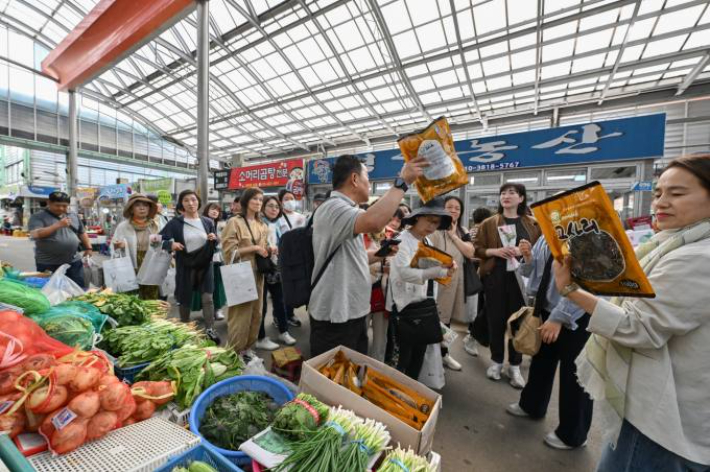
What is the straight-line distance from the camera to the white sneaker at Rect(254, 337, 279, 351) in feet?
11.2

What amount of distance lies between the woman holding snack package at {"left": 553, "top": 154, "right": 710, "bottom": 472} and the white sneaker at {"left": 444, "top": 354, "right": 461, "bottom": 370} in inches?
78.9

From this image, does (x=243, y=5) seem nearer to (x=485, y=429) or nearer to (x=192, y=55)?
(x=192, y=55)

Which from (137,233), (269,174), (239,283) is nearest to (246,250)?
(239,283)

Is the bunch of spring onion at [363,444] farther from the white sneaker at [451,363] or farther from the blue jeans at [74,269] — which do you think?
the blue jeans at [74,269]

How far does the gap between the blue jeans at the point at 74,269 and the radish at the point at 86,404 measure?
363 centimetres

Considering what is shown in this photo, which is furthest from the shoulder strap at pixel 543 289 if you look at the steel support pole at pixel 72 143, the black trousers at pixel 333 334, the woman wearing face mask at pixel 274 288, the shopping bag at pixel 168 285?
the steel support pole at pixel 72 143

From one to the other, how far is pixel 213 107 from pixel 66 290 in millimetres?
16754

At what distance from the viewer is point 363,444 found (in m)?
1.05

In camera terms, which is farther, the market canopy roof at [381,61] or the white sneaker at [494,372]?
the market canopy roof at [381,61]

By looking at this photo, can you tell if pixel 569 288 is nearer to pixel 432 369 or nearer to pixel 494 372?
pixel 432 369

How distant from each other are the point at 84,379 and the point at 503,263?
2.99m

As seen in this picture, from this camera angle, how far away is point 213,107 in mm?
16203

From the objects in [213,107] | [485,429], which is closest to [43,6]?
[213,107]

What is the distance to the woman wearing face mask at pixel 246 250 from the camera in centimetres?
299
